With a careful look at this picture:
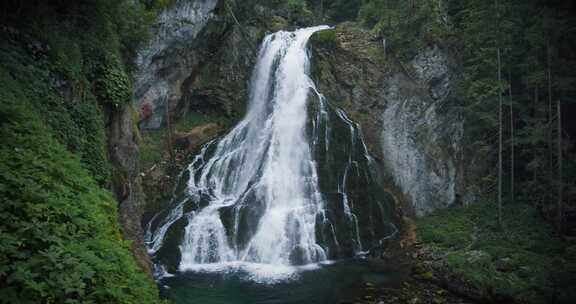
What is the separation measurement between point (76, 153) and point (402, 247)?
14.0 m

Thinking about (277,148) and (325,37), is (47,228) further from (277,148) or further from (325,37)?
(325,37)

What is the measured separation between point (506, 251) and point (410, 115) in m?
9.00

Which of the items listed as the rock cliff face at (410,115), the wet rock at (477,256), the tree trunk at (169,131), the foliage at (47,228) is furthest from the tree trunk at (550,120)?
the foliage at (47,228)

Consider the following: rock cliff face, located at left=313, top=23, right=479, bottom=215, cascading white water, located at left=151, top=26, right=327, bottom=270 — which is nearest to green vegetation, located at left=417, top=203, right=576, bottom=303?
rock cliff face, located at left=313, top=23, right=479, bottom=215

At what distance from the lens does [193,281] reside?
13.0 m

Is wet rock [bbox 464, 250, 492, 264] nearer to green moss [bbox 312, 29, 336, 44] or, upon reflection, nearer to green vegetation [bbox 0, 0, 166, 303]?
green vegetation [bbox 0, 0, 166, 303]

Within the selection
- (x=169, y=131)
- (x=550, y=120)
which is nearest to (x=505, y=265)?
(x=550, y=120)

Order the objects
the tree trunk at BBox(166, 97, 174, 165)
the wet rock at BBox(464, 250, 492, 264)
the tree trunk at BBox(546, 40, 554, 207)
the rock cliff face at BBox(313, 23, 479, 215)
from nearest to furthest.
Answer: the wet rock at BBox(464, 250, 492, 264) → the tree trunk at BBox(546, 40, 554, 207) → the tree trunk at BBox(166, 97, 174, 165) → the rock cliff face at BBox(313, 23, 479, 215)

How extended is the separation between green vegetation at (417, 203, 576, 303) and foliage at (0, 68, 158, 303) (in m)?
11.7

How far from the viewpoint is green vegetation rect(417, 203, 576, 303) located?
11.9m

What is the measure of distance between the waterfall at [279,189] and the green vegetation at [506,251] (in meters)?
2.93

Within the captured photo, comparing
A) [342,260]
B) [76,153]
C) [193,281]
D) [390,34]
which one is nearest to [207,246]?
[193,281]

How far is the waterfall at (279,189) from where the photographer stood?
607 inches

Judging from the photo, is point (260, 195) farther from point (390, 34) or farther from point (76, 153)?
point (390, 34)
